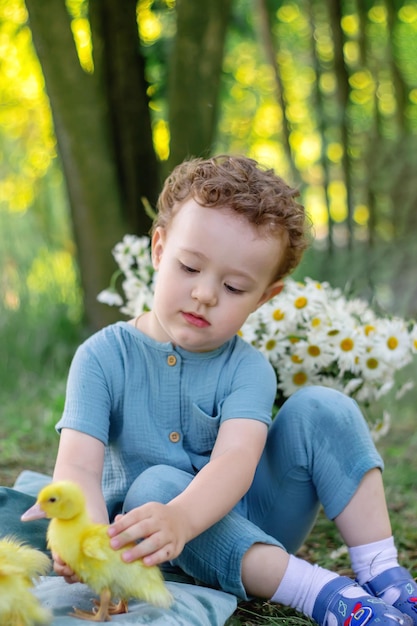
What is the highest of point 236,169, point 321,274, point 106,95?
point 106,95

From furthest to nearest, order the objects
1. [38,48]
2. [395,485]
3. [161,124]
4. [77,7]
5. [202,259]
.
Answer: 1. [161,124]
2. [77,7]
3. [38,48]
4. [395,485]
5. [202,259]

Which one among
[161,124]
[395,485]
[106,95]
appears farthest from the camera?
[161,124]

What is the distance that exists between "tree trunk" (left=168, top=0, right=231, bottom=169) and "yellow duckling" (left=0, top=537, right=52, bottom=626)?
8.88 feet

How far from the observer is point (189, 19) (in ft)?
12.6

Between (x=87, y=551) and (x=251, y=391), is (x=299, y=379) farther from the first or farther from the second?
(x=87, y=551)

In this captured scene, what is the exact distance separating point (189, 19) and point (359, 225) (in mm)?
2498

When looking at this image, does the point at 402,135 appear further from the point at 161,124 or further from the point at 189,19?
the point at 189,19

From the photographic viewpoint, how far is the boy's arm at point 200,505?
4.71 feet

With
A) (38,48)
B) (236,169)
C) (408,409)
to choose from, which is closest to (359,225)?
(408,409)

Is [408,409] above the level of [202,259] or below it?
below

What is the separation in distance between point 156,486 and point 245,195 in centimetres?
64

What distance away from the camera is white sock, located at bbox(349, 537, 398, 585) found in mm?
1807

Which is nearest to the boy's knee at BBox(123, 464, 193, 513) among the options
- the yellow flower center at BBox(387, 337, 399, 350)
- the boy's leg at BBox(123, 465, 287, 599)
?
the boy's leg at BBox(123, 465, 287, 599)

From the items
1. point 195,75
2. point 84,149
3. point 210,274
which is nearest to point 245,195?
point 210,274
